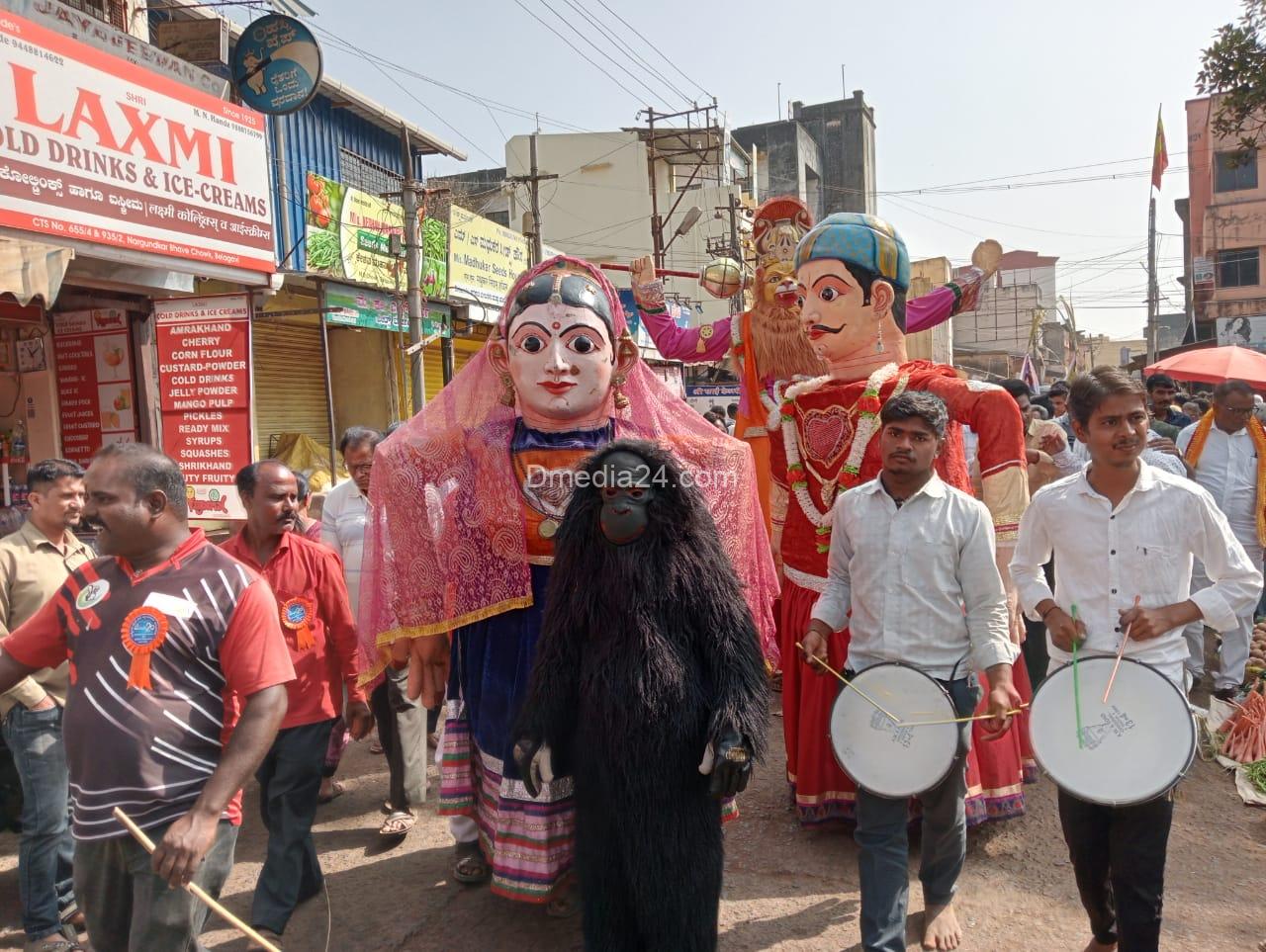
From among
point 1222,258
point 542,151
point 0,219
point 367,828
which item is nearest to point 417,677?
point 367,828

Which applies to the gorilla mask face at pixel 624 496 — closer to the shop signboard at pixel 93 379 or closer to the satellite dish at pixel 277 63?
the shop signboard at pixel 93 379

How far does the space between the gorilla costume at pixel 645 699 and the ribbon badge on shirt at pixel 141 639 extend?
37.9 inches

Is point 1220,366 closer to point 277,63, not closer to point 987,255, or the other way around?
point 987,255

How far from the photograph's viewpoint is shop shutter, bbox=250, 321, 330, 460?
34.1 feet

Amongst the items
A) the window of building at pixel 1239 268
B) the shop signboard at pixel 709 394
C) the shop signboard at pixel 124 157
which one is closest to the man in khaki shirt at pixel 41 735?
the shop signboard at pixel 124 157

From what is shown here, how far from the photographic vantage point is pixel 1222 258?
28.7m

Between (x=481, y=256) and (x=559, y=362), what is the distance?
Answer: 11370mm

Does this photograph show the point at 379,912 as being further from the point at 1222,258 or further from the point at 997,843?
the point at 1222,258

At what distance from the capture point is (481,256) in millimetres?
14031

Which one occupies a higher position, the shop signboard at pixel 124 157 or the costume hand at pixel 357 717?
the shop signboard at pixel 124 157

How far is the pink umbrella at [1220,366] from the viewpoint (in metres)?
6.18

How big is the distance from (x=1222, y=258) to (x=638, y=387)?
32.0m

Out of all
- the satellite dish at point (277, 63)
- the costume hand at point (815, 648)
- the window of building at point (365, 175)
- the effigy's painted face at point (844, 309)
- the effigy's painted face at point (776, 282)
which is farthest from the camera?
the window of building at point (365, 175)

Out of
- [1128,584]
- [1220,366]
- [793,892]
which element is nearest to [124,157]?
[793,892]
